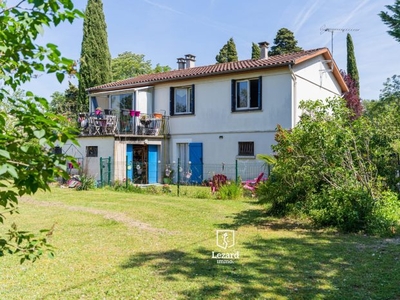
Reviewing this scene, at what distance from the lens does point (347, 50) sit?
38250 mm

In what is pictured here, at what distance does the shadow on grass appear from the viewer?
4387mm

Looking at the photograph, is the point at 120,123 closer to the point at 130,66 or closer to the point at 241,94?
the point at 241,94

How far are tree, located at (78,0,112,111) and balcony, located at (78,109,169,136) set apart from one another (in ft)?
38.7

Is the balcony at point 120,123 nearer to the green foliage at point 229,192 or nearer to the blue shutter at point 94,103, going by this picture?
the blue shutter at point 94,103

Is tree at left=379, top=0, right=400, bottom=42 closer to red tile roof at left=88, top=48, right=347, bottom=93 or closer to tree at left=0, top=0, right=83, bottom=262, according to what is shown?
tree at left=0, top=0, right=83, bottom=262

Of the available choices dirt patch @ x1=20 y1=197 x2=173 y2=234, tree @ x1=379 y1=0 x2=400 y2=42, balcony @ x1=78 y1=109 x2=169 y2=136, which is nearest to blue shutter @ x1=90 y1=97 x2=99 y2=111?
balcony @ x1=78 y1=109 x2=169 y2=136

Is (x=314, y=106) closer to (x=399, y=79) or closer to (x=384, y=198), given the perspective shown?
(x=384, y=198)

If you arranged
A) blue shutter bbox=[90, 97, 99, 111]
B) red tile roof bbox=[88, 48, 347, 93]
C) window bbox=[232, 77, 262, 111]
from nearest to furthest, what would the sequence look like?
1. red tile roof bbox=[88, 48, 347, 93]
2. window bbox=[232, 77, 262, 111]
3. blue shutter bbox=[90, 97, 99, 111]

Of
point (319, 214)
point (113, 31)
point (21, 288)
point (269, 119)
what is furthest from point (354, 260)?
point (113, 31)

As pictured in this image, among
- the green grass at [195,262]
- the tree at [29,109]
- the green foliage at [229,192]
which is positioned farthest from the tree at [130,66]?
the tree at [29,109]

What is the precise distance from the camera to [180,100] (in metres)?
21.3

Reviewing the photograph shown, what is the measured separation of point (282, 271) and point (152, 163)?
1587 cm

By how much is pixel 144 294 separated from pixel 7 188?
8.34 feet

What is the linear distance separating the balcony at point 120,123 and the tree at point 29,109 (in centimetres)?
1654
